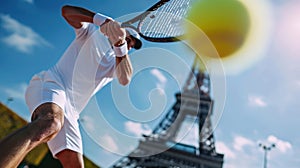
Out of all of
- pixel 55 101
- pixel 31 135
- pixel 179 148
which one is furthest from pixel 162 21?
pixel 179 148

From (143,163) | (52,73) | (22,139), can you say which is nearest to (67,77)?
(52,73)

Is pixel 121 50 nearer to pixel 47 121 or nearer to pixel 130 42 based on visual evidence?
pixel 130 42

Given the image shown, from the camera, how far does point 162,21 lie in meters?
3.11

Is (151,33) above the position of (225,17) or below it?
below

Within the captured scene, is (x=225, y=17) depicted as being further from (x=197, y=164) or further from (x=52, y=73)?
(x=197, y=164)

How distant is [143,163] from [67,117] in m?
17.6

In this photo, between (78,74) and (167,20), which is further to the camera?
(167,20)

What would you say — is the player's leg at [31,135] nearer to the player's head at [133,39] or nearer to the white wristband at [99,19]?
the white wristband at [99,19]

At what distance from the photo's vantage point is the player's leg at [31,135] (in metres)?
1.48

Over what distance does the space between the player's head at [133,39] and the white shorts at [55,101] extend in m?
0.65

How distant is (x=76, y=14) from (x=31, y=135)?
1054 mm

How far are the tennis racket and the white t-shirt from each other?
381mm

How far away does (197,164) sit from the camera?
64.7 ft

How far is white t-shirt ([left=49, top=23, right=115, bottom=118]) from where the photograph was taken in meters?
2.45
